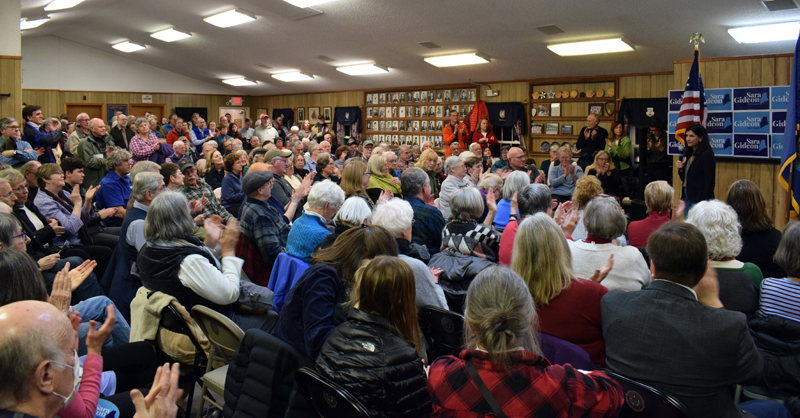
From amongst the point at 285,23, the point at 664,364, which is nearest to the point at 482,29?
the point at 285,23

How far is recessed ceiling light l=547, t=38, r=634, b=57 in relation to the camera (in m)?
8.04

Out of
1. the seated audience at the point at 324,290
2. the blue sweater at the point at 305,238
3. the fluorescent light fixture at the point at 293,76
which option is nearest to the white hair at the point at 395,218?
the blue sweater at the point at 305,238

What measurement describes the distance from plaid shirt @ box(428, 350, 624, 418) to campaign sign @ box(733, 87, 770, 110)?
19.0 feet

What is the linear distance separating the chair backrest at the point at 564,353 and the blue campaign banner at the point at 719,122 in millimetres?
5439

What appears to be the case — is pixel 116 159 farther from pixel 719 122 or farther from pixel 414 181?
pixel 719 122

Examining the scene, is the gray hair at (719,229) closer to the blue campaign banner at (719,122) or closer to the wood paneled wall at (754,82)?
the wood paneled wall at (754,82)

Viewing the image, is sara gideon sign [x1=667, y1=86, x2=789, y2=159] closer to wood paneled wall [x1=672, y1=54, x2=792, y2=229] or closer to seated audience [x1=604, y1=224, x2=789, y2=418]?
wood paneled wall [x1=672, y1=54, x2=792, y2=229]

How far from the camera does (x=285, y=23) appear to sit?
31.0 ft

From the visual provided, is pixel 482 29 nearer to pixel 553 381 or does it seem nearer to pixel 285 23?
pixel 285 23

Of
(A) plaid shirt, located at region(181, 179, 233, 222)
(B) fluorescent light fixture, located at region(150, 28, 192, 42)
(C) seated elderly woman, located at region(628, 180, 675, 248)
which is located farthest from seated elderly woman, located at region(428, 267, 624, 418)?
(B) fluorescent light fixture, located at region(150, 28, 192, 42)

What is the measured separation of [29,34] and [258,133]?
6504 mm

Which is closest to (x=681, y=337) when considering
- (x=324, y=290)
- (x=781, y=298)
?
(x=781, y=298)

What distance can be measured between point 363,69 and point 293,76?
2.64 metres

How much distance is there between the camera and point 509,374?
157 centimetres
